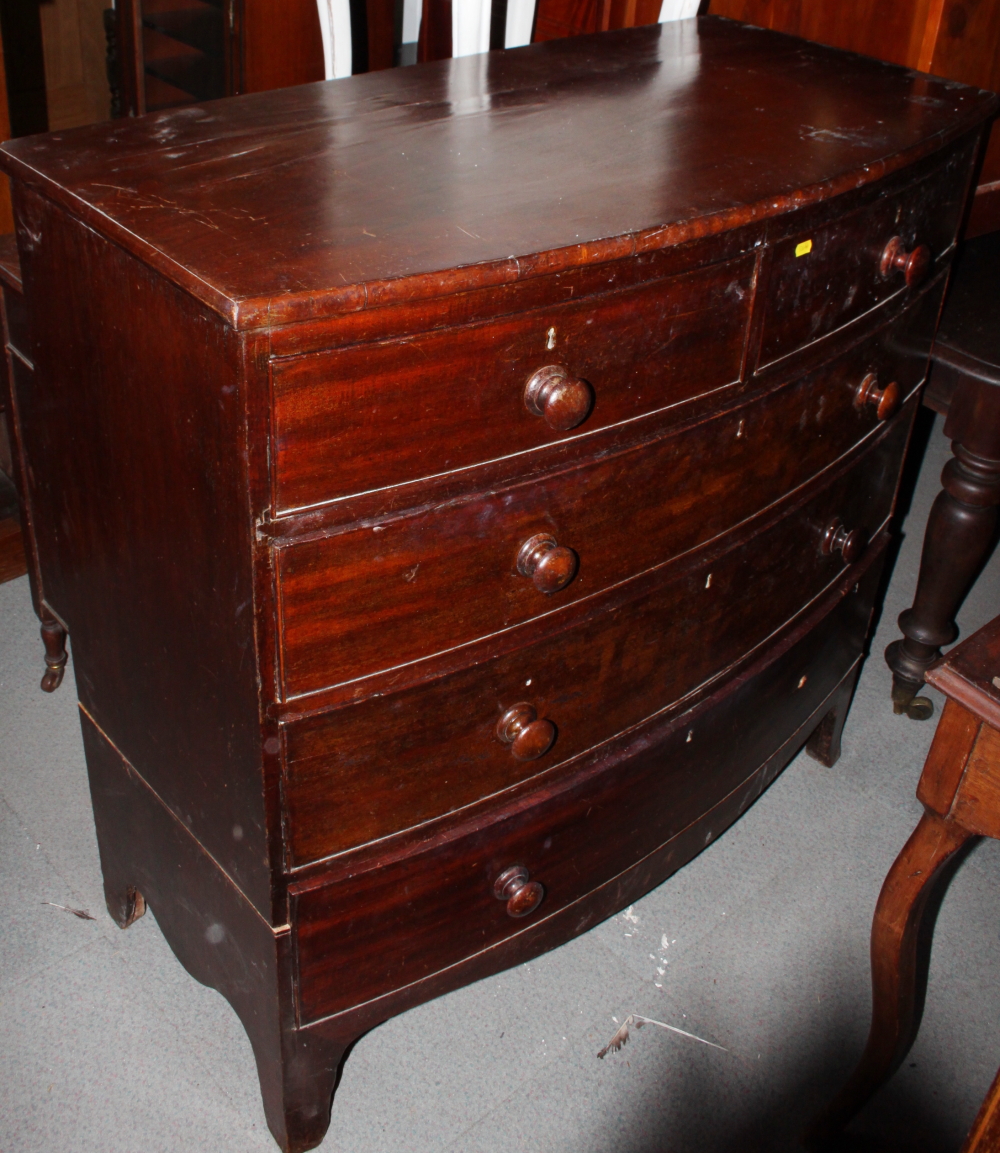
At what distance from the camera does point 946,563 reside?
214cm

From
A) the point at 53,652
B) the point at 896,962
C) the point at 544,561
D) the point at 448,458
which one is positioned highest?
the point at 448,458

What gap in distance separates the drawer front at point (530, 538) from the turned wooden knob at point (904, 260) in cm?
10

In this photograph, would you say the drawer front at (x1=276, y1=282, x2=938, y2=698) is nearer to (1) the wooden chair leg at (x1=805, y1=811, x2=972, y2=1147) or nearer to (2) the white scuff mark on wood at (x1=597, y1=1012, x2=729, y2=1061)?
(1) the wooden chair leg at (x1=805, y1=811, x2=972, y2=1147)

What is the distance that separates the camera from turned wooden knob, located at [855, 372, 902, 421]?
1.55 metres

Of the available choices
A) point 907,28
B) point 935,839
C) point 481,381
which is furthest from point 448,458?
point 907,28

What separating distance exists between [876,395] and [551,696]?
616 mm

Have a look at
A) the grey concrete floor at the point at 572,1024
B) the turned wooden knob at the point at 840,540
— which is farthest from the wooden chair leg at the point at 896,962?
the turned wooden knob at the point at 840,540

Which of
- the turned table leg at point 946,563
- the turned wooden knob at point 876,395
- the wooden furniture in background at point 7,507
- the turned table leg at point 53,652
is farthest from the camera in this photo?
the wooden furniture in background at point 7,507

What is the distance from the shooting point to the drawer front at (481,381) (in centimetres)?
99

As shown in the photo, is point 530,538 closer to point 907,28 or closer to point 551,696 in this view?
point 551,696

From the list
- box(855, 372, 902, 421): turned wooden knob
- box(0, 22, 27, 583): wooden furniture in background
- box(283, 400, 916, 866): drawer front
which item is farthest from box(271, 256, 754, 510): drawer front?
box(0, 22, 27, 583): wooden furniture in background

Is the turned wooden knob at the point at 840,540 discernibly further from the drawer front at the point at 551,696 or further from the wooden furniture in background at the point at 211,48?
the wooden furniture in background at the point at 211,48

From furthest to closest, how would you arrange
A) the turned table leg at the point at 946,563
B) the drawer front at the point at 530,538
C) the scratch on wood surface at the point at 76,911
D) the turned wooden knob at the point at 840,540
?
1. the turned table leg at the point at 946,563
2. the scratch on wood surface at the point at 76,911
3. the turned wooden knob at the point at 840,540
4. the drawer front at the point at 530,538

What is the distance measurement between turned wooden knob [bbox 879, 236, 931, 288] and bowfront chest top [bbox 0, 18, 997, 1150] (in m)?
0.01
